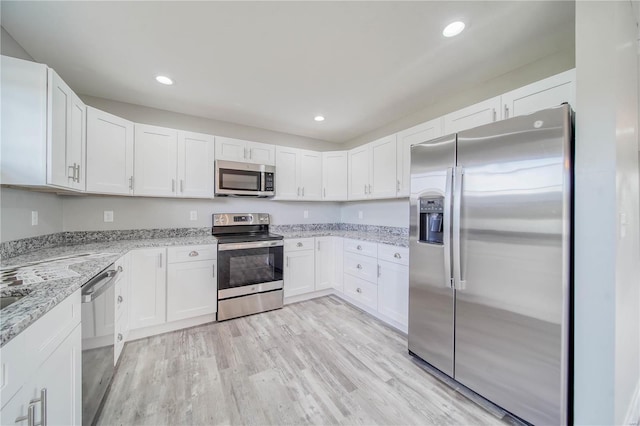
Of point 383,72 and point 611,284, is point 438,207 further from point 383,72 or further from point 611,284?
point 383,72

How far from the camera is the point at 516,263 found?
1.41 metres

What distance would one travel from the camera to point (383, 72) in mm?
2170

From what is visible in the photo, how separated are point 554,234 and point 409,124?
2259mm

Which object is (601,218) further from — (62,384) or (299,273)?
(299,273)

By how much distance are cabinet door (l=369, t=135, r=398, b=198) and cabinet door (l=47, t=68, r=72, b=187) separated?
2.97 metres

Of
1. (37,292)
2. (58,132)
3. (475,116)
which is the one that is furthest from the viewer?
(475,116)

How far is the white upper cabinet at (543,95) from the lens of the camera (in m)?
1.57

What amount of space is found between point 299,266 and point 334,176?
4.98 feet

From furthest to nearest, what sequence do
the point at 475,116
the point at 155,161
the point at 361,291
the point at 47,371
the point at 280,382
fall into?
the point at 361,291, the point at 155,161, the point at 475,116, the point at 280,382, the point at 47,371

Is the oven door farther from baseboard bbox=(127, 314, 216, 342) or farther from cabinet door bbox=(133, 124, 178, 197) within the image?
cabinet door bbox=(133, 124, 178, 197)

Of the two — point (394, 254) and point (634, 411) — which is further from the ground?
point (394, 254)

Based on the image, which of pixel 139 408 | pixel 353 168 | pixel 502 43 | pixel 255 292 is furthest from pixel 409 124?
pixel 139 408

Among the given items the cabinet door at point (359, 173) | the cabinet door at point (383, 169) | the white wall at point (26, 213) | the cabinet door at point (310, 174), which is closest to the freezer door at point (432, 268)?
the cabinet door at point (383, 169)

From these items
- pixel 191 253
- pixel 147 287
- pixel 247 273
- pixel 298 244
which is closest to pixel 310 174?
pixel 298 244
